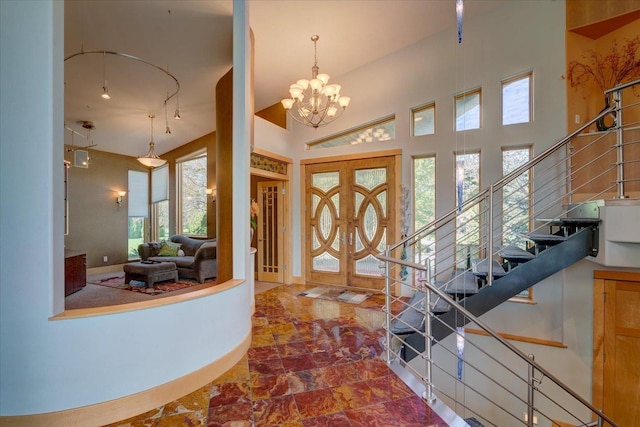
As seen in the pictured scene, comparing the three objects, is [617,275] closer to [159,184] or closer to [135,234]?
[159,184]

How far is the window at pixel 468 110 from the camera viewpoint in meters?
4.19

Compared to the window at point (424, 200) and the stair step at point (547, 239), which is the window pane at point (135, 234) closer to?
the window at point (424, 200)

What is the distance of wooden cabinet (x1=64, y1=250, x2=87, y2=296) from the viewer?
15.8 feet

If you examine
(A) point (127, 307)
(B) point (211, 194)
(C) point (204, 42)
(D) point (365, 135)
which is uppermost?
(C) point (204, 42)

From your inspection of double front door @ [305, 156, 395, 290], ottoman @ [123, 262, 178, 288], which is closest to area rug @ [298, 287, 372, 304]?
double front door @ [305, 156, 395, 290]

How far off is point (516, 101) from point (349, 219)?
3.17m

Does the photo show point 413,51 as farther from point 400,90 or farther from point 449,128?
point 449,128

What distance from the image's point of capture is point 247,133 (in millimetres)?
2930

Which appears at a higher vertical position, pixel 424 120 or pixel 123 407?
pixel 424 120

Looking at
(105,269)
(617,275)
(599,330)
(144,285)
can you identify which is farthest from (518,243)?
(105,269)

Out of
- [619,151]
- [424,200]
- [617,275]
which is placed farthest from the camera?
[424,200]

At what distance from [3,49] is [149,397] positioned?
263cm

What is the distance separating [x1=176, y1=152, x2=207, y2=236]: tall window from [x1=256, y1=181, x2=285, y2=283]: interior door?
2241 millimetres

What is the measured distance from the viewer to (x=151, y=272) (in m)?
5.26
